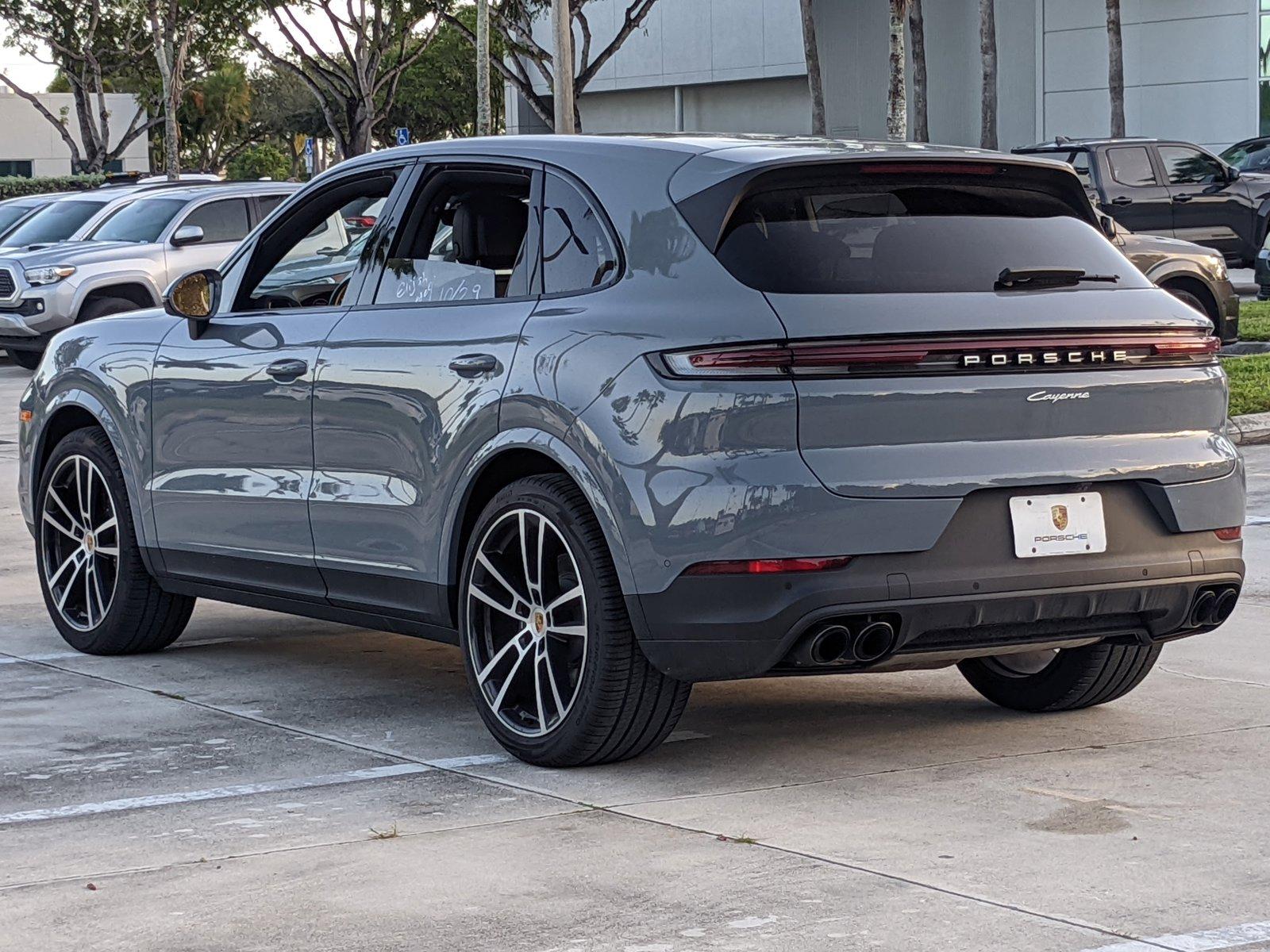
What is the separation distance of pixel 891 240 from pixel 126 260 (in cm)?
1750

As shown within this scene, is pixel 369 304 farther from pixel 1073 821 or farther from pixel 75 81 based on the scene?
pixel 75 81

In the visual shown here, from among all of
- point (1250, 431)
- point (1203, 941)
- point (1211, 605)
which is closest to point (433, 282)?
A: point (1211, 605)

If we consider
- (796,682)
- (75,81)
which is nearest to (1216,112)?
(75,81)

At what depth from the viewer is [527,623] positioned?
5.83 meters

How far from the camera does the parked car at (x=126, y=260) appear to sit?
2177cm

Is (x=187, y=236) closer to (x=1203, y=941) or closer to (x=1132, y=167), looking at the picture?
(x=1132, y=167)

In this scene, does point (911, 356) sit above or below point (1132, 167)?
below

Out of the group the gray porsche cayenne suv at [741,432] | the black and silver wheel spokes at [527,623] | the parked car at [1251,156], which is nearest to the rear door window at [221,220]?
the parked car at [1251,156]

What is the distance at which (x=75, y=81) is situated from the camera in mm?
57125

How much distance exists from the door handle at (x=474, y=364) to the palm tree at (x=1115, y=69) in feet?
115

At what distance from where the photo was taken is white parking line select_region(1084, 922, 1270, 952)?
403cm

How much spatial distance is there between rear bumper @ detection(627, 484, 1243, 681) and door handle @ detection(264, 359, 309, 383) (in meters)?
1.72

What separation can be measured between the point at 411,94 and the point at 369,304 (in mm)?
75507

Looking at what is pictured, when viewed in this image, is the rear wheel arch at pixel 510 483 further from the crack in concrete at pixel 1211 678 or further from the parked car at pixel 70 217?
the parked car at pixel 70 217
